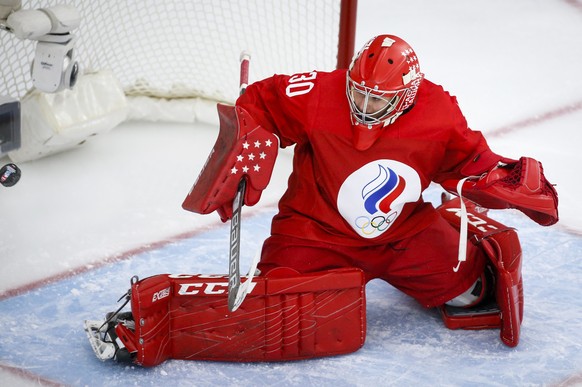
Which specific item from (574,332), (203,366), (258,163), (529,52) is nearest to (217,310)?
(203,366)

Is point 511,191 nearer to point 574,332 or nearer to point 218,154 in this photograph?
point 574,332

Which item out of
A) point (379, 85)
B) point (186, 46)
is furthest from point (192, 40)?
point (379, 85)

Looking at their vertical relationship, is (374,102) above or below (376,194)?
above

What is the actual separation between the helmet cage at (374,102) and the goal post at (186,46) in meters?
1.23

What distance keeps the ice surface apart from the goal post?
0.41ft

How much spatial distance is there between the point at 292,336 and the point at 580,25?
2812mm

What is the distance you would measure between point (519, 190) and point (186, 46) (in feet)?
6.14

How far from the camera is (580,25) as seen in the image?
509cm

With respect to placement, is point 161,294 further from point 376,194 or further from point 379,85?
point 379,85

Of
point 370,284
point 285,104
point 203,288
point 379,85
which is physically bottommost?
point 370,284

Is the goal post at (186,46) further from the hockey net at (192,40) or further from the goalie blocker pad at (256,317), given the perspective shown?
the goalie blocker pad at (256,317)

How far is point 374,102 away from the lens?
2766mm

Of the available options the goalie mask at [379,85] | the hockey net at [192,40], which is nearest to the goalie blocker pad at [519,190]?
the goalie mask at [379,85]

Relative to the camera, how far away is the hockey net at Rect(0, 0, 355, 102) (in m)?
4.14
